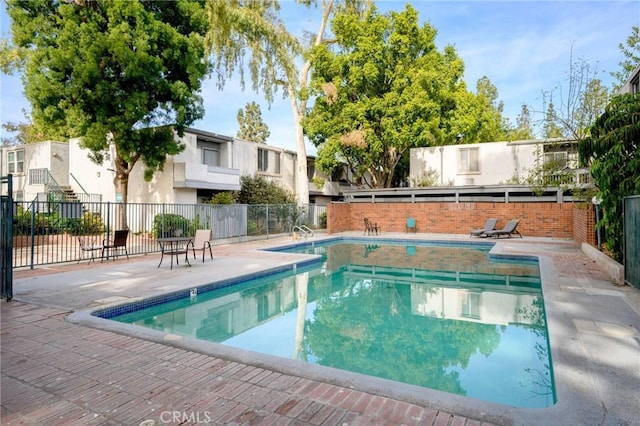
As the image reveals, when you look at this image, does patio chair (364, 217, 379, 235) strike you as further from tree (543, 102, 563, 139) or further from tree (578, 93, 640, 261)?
tree (578, 93, 640, 261)

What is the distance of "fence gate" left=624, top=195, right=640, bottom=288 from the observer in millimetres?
6679

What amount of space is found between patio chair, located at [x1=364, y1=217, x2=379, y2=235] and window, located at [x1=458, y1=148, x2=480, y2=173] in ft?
21.3

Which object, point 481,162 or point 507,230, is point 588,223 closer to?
point 507,230

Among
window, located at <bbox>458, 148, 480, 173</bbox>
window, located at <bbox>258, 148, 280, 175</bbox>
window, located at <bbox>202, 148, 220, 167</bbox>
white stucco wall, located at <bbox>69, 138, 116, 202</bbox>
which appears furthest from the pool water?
window, located at <bbox>258, 148, 280, 175</bbox>

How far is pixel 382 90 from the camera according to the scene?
24.2 m

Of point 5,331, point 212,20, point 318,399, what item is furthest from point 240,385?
point 212,20

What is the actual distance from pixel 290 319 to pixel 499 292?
507 cm

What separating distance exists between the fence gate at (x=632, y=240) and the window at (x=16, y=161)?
29.5 meters

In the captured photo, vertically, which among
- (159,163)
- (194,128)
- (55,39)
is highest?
(55,39)

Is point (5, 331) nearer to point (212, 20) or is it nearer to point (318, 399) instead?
point (318, 399)

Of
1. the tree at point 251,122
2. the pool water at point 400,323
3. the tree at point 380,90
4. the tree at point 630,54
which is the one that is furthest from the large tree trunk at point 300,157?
the tree at point 251,122

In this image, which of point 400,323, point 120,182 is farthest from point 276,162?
point 400,323

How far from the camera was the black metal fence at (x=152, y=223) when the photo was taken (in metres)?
14.3

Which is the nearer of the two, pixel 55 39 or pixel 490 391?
pixel 490 391
